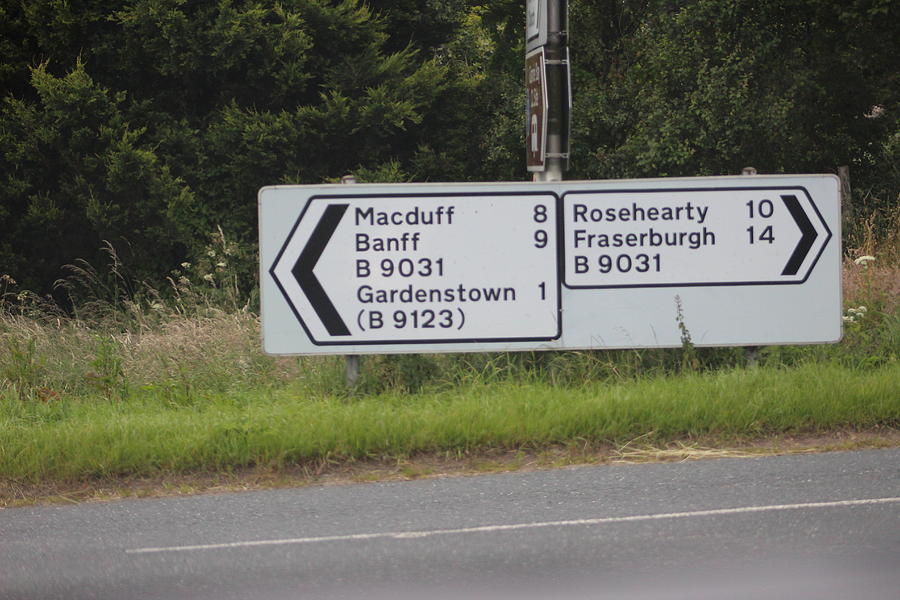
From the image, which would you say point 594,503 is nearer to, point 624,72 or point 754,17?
point 754,17

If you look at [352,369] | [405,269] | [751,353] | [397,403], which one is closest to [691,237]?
[751,353]

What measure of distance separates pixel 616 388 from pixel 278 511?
123 inches

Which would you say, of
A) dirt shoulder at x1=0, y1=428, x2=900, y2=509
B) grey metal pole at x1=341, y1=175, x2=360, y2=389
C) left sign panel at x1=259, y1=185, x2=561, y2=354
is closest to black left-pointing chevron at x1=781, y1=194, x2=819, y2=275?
dirt shoulder at x1=0, y1=428, x2=900, y2=509

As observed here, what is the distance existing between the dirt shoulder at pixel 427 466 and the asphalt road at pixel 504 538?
0.84ft

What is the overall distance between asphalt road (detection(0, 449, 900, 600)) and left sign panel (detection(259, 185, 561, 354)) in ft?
7.22

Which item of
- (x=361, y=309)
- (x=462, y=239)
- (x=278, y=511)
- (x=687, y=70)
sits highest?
(x=687, y=70)

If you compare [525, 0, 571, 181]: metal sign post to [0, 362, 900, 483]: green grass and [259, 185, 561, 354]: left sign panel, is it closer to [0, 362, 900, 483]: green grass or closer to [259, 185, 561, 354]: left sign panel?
[259, 185, 561, 354]: left sign panel

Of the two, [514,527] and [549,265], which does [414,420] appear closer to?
[514,527]

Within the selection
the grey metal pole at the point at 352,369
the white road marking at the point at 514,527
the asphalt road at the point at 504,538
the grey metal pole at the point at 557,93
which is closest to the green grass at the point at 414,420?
the grey metal pole at the point at 352,369

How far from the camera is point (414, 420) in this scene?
23.6ft

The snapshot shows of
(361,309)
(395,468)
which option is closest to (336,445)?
(395,468)

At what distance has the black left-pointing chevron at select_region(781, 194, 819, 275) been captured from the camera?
28.4 feet

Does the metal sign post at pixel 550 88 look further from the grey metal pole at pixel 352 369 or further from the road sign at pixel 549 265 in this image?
the grey metal pole at pixel 352 369

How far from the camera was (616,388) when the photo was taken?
7965mm
